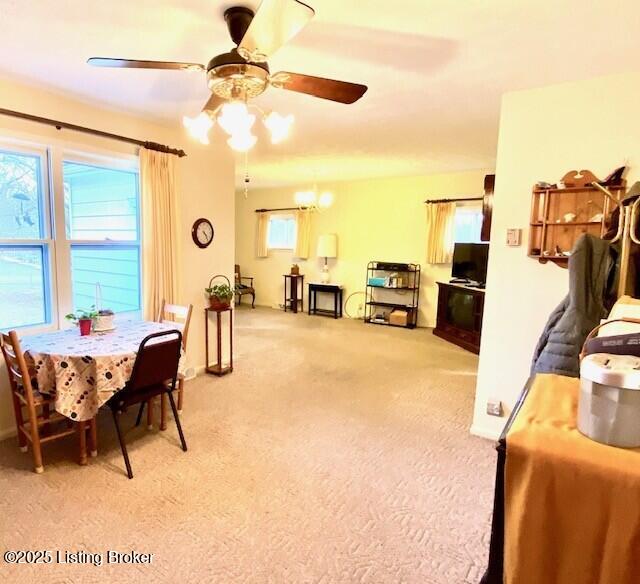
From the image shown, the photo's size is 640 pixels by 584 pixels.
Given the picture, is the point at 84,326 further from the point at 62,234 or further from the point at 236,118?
the point at 236,118

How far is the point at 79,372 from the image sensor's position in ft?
7.52

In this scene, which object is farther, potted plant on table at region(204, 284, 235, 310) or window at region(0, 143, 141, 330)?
potted plant on table at region(204, 284, 235, 310)

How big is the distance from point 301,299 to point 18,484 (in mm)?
5910

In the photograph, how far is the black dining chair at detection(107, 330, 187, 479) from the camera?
7.54ft

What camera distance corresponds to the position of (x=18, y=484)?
7.15 ft

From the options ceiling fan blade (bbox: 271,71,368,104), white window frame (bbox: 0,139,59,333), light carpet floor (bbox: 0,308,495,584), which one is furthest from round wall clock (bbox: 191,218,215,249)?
ceiling fan blade (bbox: 271,71,368,104)

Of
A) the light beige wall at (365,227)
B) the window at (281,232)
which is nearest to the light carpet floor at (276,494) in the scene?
the light beige wall at (365,227)

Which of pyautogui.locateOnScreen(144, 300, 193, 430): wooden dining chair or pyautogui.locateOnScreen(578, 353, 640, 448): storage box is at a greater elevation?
pyautogui.locateOnScreen(578, 353, 640, 448): storage box

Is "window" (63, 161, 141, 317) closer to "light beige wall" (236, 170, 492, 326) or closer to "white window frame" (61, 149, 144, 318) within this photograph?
"white window frame" (61, 149, 144, 318)

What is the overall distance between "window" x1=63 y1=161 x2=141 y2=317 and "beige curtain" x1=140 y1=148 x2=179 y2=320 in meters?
0.20

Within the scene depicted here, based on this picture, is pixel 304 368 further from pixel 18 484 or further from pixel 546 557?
pixel 546 557

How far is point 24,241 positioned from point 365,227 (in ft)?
17.1

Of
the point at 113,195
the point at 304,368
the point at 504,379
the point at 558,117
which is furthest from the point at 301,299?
the point at 558,117

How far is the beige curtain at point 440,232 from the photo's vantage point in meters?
6.11
